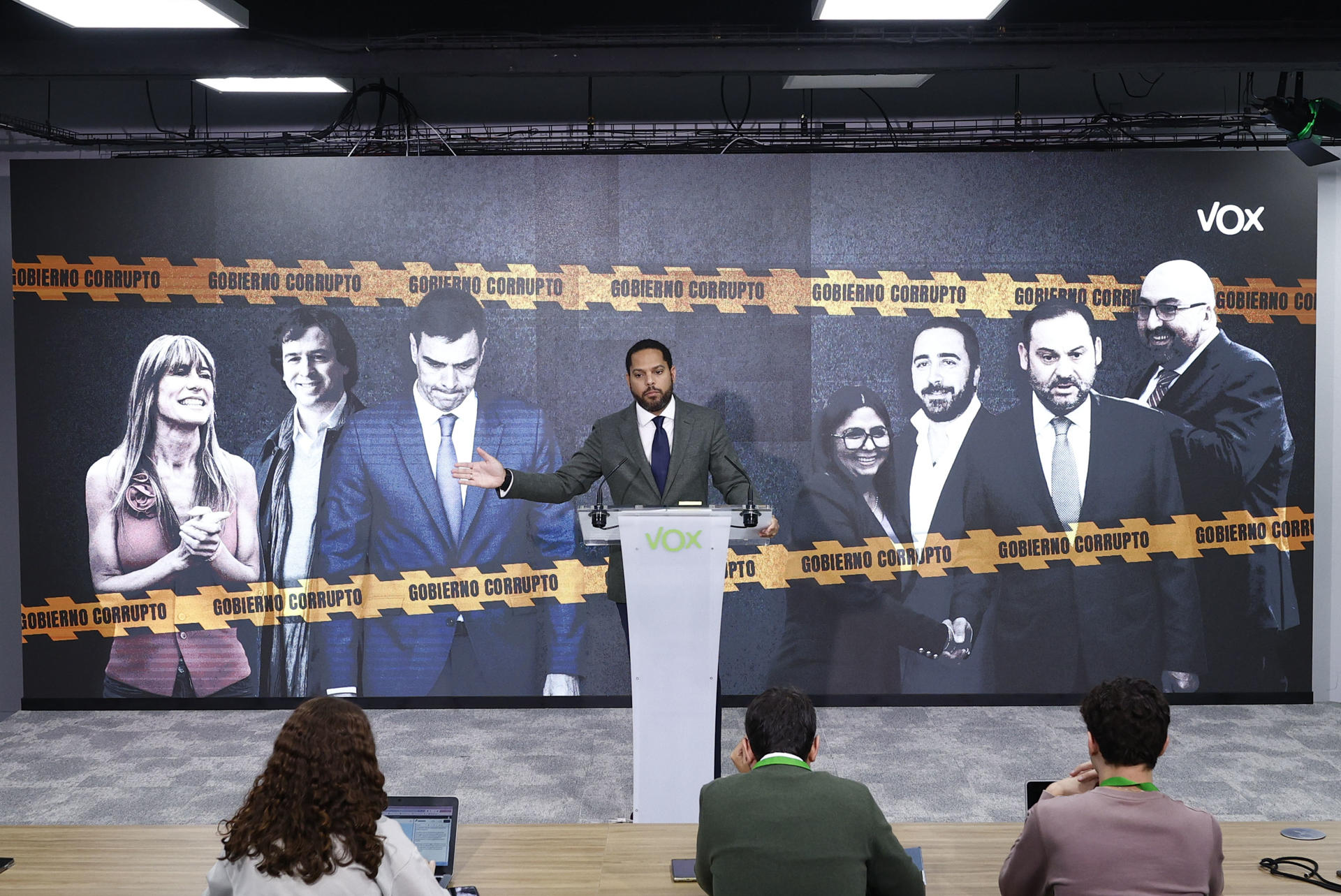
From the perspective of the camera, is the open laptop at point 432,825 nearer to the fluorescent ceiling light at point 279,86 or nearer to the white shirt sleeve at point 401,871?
the white shirt sleeve at point 401,871

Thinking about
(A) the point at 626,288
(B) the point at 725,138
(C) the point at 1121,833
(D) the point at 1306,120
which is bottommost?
(C) the point at 1121,833

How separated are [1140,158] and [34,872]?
18.5 ft

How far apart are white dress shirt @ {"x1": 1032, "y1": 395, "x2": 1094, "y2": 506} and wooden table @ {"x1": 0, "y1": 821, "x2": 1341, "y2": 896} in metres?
3.48

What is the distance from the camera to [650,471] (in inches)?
173

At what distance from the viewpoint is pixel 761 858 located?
1901mm

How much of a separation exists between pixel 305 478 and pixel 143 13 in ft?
7.82

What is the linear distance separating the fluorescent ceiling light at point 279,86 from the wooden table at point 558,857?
13.1ft

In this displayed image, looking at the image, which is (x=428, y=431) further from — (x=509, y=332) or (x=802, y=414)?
(x=802, y=414)

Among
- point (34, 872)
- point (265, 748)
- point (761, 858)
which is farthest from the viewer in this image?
point (265, 748)

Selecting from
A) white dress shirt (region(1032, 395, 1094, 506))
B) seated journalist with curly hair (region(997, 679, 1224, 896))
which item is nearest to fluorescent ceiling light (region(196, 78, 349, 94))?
white dress shirt (region(1032, 395, 1094, 506))

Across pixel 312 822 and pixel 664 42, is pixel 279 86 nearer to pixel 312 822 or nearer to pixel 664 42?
pixel 664 42

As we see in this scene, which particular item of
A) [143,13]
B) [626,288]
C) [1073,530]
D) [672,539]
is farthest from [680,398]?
[143,13]

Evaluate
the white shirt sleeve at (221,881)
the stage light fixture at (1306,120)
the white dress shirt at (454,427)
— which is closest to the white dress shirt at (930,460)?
the stage light fixture at (1306,120)

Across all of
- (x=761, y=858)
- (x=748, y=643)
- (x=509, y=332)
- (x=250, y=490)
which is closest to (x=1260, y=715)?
(x=748, y=643)
